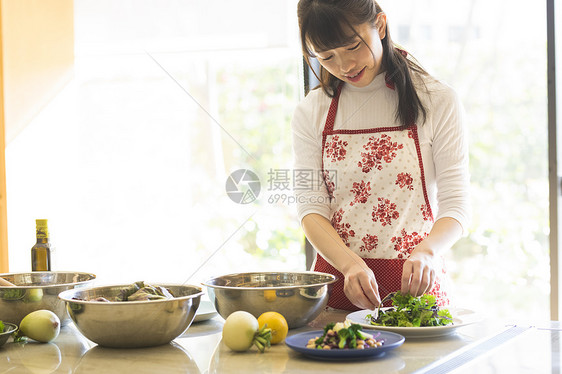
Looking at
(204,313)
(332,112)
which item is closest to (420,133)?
(332,112)

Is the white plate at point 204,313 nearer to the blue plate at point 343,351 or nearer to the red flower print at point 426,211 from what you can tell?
the blue plate at point 343,351

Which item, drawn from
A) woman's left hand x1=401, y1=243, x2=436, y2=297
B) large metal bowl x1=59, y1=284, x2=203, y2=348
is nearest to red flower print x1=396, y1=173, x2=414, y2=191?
woman's left hand x1=401, y1=243, x2=436, y2=297

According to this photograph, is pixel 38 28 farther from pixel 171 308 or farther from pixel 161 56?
pixel 171 308

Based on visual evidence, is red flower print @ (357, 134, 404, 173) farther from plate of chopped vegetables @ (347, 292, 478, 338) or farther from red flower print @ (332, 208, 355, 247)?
plate of chopped vegetables @ (347, 292, 478, 338)

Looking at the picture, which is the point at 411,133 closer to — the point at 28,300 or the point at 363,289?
the point at 363,289

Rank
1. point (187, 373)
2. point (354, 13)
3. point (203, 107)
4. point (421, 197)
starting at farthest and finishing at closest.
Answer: point (203, 107) → point (421, 197) → point (354, 13) → point (187, 373)

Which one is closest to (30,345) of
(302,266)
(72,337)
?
(72,337)

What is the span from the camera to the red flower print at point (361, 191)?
1.72 metres

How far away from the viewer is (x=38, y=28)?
296cm

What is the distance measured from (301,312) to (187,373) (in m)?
0.34

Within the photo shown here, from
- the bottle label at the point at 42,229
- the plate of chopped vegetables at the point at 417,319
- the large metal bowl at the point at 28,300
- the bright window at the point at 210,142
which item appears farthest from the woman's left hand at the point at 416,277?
the bright window at the point at 210,142

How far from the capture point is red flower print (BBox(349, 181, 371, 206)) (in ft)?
5.63

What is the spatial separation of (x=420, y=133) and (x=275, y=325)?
28.9 inches

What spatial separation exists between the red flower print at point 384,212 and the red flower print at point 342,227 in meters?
0.08
